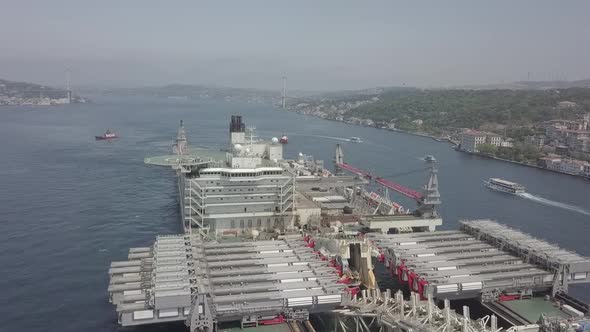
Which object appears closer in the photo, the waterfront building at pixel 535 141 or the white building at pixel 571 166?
the white building at pixel 571 166

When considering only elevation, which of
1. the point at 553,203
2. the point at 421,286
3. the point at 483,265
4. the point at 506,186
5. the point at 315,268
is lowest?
the point at 553,203

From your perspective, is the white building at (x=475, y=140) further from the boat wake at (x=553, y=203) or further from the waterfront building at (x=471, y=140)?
the boat wake at (x=553, y=203)

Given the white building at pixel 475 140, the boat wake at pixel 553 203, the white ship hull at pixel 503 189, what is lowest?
the boat wake at pixel 553 203

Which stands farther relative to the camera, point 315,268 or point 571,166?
point 571,166

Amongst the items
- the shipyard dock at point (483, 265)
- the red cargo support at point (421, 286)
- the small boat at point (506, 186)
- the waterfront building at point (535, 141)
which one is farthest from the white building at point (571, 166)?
the red cargo support at point (421, 286)

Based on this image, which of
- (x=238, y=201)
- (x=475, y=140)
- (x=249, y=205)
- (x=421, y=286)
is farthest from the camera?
(x=475, y=140)

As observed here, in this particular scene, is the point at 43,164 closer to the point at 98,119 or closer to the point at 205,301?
the point at 205,301

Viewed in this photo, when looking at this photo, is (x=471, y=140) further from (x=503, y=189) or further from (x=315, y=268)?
(x=315, y=268)

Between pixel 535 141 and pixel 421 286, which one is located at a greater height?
pixel 535 141

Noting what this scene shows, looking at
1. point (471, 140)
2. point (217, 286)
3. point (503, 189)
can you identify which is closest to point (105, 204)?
point (217, 286)
